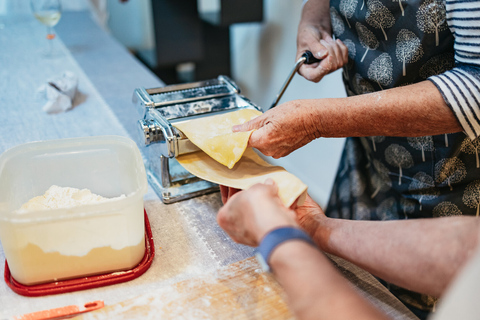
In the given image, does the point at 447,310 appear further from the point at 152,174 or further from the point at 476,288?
the point at 152,174

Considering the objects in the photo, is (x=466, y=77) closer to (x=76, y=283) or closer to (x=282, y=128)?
(x=282, y=128)

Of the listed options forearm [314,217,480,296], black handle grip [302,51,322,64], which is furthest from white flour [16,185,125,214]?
black handle grip [302,51,322,64]

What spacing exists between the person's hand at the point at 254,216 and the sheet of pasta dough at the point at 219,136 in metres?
0.13

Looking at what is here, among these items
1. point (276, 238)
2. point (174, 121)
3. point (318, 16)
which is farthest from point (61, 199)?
point (318, 16)

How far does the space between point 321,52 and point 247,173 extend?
433mm

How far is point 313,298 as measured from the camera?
48 cm

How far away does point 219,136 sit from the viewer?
31.2 inches

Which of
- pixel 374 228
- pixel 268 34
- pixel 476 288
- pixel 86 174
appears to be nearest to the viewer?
pixel 476 288

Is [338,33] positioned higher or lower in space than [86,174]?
higher

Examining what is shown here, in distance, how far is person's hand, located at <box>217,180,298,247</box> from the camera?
1.85 ft

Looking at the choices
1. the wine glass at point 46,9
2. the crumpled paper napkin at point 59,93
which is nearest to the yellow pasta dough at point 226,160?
the crumpled paper napkin at point 59,93

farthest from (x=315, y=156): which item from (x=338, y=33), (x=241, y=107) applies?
(x=241, y=107)

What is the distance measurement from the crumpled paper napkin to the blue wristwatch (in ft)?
3.23

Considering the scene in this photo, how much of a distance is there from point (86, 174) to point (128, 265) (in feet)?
0.69
